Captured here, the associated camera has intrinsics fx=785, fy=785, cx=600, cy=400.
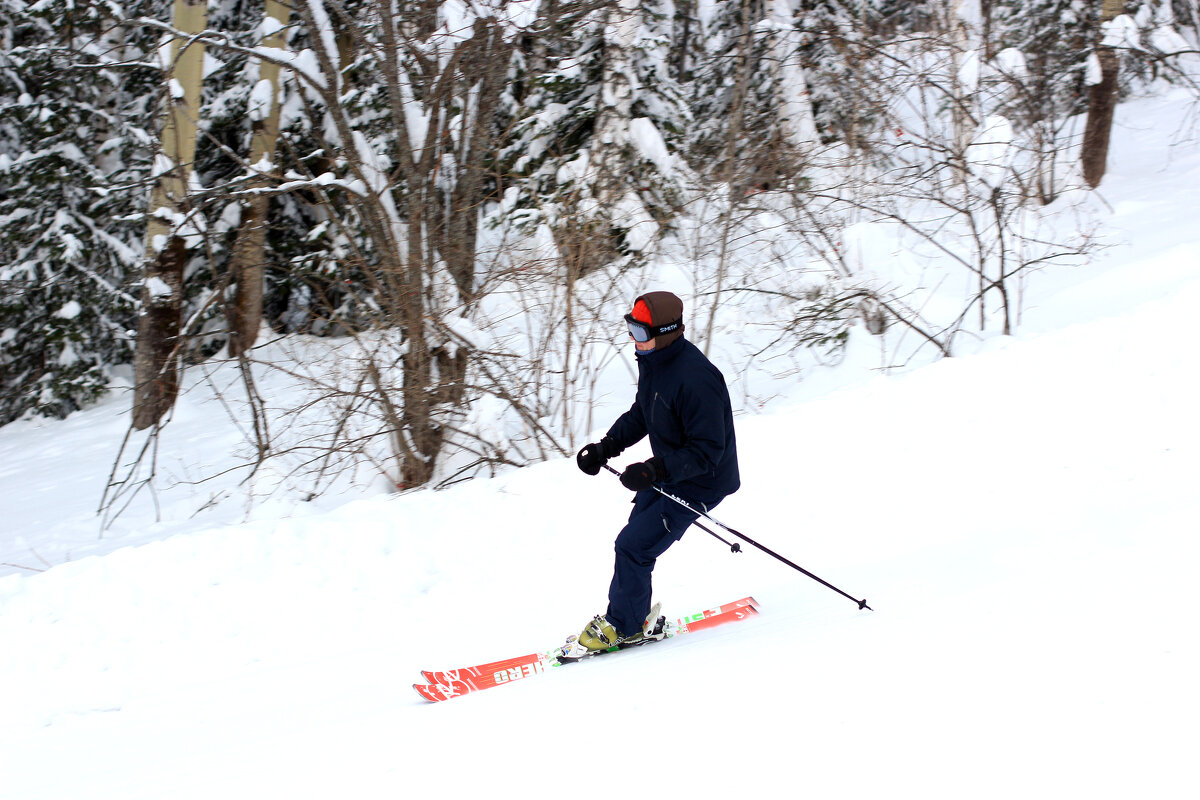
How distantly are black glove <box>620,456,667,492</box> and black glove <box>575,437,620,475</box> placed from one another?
484 millimetres

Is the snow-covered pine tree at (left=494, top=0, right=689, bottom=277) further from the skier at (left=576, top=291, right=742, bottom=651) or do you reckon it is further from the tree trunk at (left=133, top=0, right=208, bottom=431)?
the skier at (left=576, top=291, right=742, bottom=651)

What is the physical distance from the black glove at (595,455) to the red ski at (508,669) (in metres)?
1.02

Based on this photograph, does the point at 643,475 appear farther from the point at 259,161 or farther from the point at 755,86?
the point at 755,86

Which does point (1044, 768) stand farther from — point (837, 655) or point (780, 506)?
point (780, 506)

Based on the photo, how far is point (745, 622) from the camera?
179 inches

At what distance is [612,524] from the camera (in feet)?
19.4

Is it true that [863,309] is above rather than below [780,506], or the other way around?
above

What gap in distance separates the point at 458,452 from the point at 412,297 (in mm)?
1505

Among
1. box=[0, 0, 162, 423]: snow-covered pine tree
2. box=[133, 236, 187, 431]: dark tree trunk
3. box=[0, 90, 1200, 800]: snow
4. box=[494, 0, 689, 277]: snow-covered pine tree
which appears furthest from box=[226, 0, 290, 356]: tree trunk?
box=[0, 90, 1200, 800]: snow

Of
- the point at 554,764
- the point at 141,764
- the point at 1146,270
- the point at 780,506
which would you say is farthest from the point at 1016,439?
the point at 141,764

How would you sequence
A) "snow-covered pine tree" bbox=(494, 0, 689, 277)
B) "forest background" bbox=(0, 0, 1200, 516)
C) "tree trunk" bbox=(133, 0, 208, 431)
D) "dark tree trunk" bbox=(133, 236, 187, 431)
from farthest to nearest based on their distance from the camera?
1. "dark tree trunk" bbox=(133, 236, 187, 431)
2. "snow-covered pine tree" bbox=(494, 0, 689, 277)
3. "tree trunk" bbox=(133, 0, 208, 431)
4. "forest background" bbox=(0, 0, 1200, 516)

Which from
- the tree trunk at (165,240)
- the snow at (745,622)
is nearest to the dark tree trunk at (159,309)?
the tree trunk at (165,240)

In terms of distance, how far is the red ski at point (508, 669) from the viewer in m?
4.05

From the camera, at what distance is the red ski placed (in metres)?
4.05
